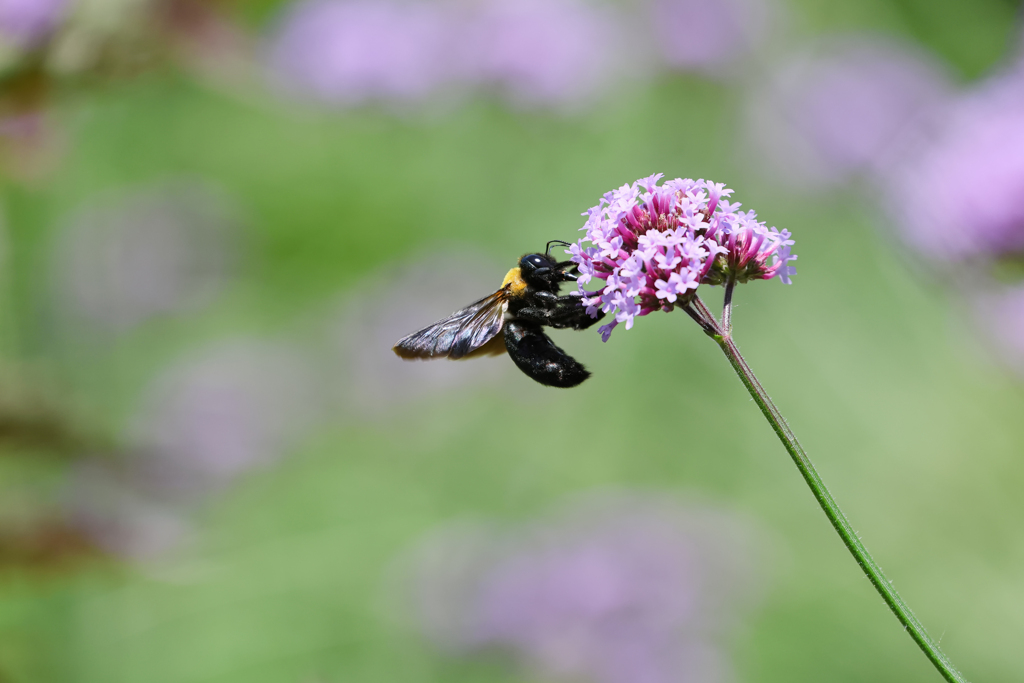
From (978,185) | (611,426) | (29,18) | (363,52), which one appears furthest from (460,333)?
(363,52)

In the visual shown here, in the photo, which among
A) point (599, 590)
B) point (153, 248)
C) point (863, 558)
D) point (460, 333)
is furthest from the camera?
point (153, 248)

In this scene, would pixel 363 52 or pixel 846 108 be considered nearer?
pixel 363 52

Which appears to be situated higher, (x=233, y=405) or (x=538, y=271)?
(x=233, y=405)

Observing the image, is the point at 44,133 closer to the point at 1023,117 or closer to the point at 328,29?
the point at 1023,117

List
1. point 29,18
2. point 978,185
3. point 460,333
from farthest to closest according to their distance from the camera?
point 978,185 → point 29,18 → point 460,333

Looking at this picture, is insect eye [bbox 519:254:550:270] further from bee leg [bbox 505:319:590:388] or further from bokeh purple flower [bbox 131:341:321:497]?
bokeh purple flower [bbox 131:341:321:497]

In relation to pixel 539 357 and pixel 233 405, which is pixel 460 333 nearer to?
pixel 539 357

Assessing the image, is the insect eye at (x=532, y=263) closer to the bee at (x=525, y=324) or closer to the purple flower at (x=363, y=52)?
the bee at (x=525, y=324)
